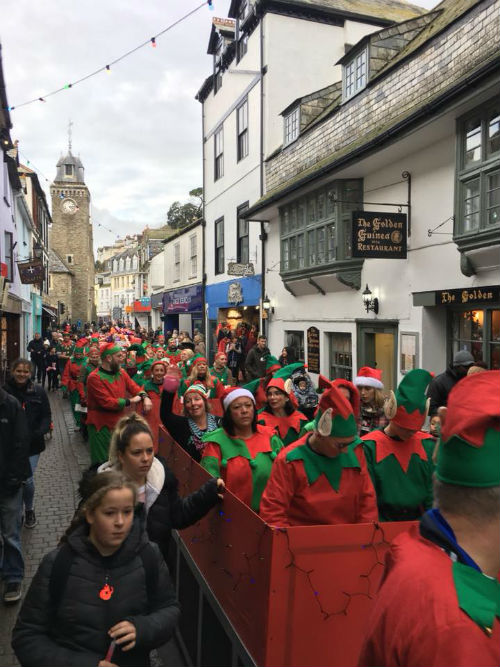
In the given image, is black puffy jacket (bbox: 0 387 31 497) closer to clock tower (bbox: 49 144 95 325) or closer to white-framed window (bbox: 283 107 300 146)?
white-framed window (bbox: 283 107 300 146)

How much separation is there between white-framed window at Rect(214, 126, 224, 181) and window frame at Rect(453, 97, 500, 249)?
1490 centimetres

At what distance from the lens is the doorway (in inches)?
435

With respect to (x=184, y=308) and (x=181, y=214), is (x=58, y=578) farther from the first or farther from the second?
(x=181, y=214)

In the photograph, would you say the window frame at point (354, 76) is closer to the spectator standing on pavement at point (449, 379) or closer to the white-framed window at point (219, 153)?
the spectator standing on pavement at point (449, 379)

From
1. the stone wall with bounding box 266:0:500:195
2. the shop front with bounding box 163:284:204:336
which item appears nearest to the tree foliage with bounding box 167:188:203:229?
the shop front with bounding box 163:284:204:336

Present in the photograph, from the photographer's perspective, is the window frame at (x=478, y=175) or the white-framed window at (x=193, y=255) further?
the white-framed window at (x=193, y=255)

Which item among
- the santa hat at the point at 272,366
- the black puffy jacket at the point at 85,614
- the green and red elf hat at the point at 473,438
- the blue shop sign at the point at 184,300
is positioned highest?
the blue shop sign at the point at 184,300

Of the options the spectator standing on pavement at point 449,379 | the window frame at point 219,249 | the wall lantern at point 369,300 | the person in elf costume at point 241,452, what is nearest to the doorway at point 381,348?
the wall lantern at point 369,300

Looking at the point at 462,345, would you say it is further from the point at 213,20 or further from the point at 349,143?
the point at 213,20

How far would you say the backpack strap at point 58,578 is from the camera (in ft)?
7.79

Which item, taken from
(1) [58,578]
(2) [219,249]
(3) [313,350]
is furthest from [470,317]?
(2) [219,249]

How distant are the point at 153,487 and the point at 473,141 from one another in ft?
24.2

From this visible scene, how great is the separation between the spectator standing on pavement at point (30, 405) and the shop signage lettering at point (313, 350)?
8.87m

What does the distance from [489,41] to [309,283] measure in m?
6.80
